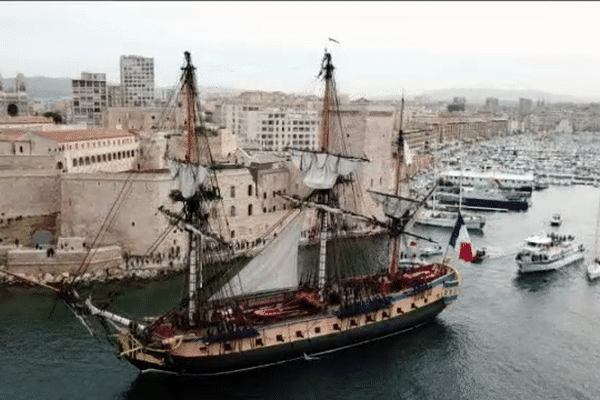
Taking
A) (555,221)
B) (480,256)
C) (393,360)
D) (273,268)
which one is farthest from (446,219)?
(393,360)

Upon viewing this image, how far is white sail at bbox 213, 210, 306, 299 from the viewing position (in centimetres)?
1992

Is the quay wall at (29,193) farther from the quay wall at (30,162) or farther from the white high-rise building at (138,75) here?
the white high-rise building at (138,75)

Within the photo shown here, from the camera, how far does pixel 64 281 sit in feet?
78.0

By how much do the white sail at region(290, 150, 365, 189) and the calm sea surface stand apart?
5.75m

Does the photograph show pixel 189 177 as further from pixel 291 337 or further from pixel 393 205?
pixel 393 205

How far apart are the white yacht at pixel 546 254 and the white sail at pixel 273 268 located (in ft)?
38.8

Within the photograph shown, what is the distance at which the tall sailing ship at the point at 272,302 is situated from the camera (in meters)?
16.9

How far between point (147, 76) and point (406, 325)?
106 meters

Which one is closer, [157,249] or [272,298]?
[272,298]

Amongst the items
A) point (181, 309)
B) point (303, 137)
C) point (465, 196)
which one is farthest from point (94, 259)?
point (303, 137)

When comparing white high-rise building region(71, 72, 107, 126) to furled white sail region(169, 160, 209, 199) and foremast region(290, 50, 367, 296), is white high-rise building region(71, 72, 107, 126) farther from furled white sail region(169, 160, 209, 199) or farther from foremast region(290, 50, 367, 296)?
furled white sail region(169, 160, 209, 199)

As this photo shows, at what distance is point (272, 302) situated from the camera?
64.5 feet

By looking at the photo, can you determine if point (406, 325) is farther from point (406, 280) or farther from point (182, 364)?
point (182, 364)

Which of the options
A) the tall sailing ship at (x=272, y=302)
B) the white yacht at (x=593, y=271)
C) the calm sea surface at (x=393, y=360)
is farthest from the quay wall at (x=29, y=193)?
the white yacht at (x=593, y=271)
